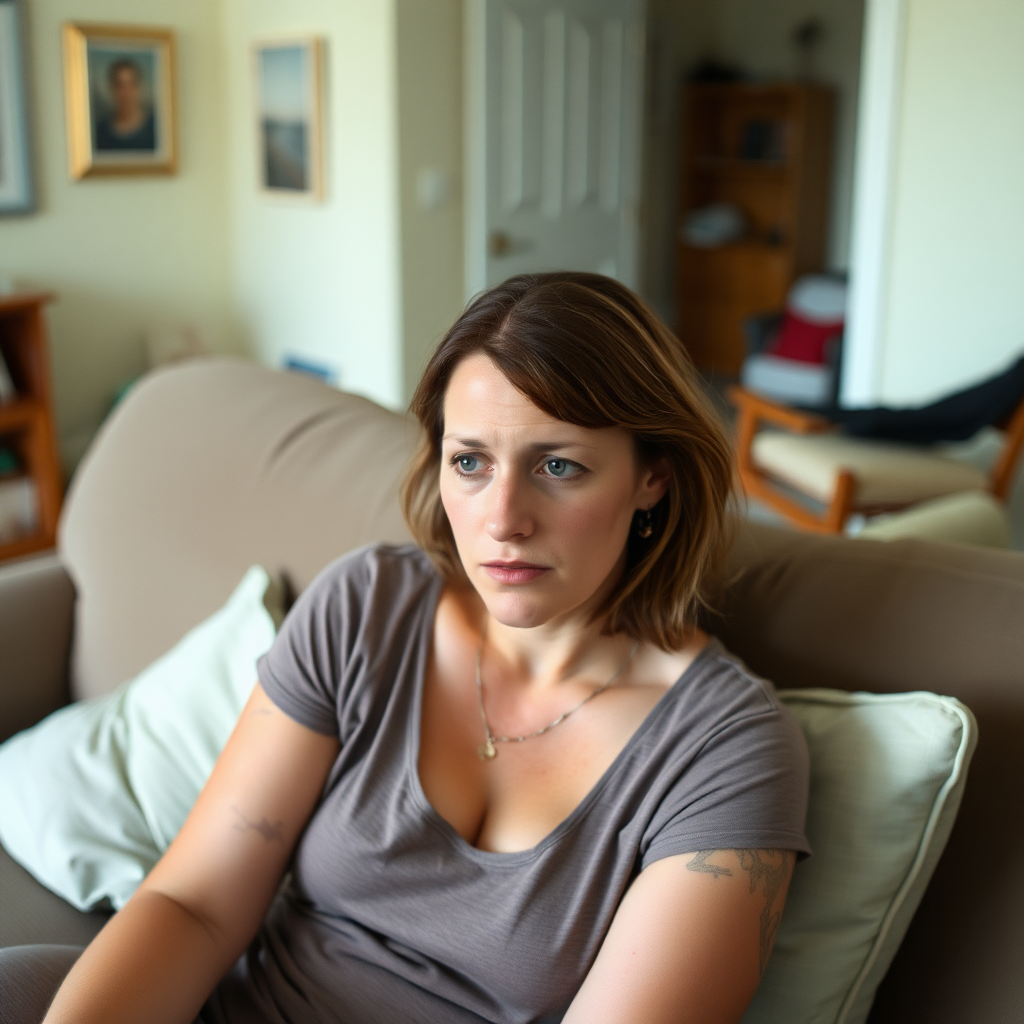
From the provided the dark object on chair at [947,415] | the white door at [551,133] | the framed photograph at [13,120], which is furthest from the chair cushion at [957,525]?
the framed photograph at [13,120]

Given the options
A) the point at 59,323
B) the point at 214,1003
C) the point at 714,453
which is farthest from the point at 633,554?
the point at 59,323

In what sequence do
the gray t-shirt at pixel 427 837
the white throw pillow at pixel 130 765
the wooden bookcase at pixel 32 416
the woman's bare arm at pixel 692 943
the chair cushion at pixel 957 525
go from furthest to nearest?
the wooden bookcase at pixel 32 416 → the chair cushion at pixel 957 525 → the white throw pillow at pixel 130 765 → the gray t-shirt at pixel 427 837 → the woman's bare arm at pixel 692 943

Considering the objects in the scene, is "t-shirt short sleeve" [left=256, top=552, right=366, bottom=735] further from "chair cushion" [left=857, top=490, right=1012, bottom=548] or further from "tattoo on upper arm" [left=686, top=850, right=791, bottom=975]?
"chair cushion" [left=857, top=490, right=1012, bottom=548]

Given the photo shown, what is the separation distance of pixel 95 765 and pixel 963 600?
3.48ft

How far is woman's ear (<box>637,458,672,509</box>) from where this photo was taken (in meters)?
1.07

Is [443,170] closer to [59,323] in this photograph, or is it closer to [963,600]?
[59,323]

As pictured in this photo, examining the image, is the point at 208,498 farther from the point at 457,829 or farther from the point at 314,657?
the point at 457,829

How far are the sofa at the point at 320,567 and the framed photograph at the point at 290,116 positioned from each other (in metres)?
2.53

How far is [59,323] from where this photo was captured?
13.9 ft

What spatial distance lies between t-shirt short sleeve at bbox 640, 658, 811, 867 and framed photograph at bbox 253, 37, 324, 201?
145 inches

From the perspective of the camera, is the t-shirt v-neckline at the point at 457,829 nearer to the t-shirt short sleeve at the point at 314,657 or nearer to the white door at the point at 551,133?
the t-shirt short sleeve at the point at 314,657

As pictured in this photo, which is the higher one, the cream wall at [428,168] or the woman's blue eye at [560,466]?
the cream wall at [428,168]

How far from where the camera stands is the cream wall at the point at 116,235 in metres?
4.05

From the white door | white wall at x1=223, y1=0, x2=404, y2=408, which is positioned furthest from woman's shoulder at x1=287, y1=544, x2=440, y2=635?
the white door
